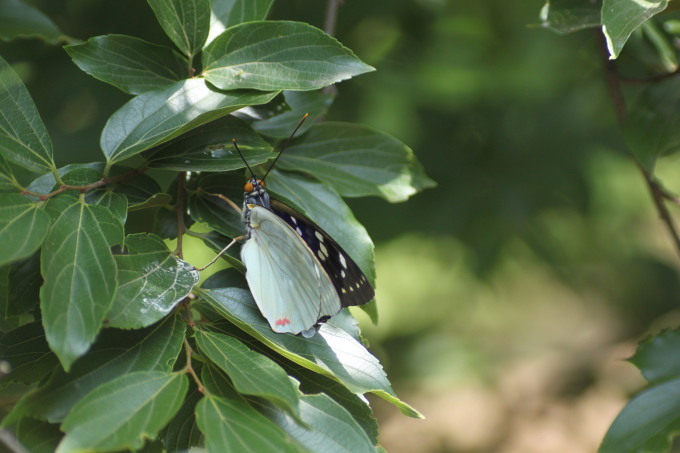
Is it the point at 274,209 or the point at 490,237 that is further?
the point at 490,237

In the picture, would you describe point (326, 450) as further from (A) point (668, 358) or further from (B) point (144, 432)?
(A) point (668, 358)

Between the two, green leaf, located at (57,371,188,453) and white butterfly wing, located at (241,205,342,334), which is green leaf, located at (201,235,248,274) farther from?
green leaf, located at (57,371,188,453)

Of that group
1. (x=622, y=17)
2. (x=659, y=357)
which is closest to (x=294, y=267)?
(x=622, y=17)

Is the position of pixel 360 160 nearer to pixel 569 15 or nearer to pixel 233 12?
pixel 233 12

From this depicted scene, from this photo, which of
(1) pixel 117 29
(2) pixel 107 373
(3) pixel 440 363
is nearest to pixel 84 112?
(1) pixel 117 29

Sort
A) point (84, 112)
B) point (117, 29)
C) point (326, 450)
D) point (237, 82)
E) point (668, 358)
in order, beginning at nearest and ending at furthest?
point (326, 450) → point (237, 82) → point (668, 358) → point (117, 29) → point (84, 112)

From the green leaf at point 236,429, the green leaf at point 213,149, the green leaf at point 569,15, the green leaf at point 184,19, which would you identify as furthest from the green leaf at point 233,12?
the green leaf at point 236,429
